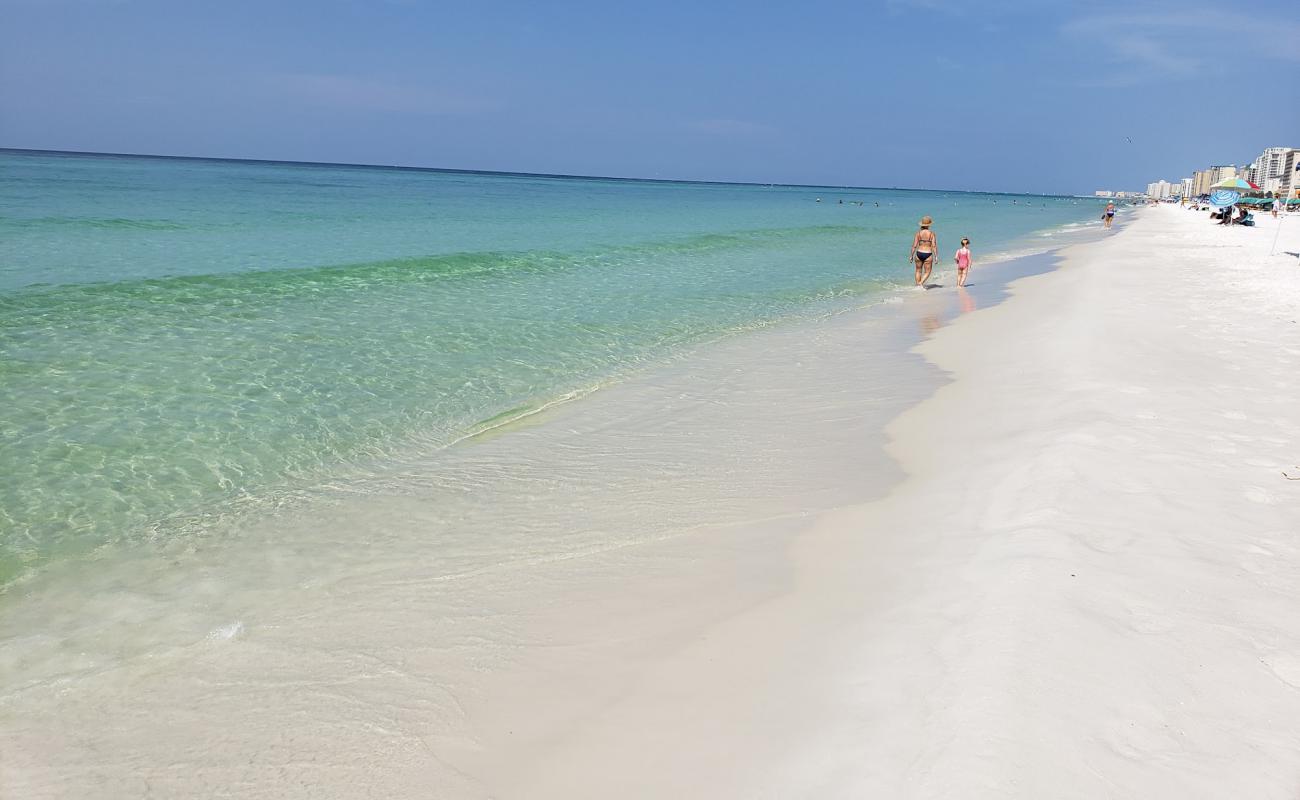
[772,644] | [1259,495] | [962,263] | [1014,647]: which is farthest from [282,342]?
[962,263]

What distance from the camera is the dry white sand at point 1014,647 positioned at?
2.76 metres

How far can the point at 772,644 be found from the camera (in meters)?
3.74

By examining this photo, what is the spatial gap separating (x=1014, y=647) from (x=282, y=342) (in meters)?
10.4

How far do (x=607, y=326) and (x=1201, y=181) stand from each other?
200m

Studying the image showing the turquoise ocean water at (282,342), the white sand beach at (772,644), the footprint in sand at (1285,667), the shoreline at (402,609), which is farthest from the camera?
the turquoise ocean water at (282,342)

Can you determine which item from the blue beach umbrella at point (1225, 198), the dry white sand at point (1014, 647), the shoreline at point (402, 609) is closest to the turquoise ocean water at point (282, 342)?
the shoreline at point (402, 609)

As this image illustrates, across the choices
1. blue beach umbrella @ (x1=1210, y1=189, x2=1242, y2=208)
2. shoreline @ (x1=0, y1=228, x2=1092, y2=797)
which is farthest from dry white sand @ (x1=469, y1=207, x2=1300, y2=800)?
blue beach umbrella @ (x1=1210, y1=189, x2=1242, y2=208)

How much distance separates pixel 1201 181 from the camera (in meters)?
169

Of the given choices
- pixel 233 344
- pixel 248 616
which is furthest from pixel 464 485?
pixel 233 344

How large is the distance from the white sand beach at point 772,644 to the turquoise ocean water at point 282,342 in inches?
53.4

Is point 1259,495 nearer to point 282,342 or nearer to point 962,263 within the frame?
point 282,342

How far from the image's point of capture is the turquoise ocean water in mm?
6340

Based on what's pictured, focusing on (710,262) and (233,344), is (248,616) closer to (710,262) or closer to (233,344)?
(233,344)

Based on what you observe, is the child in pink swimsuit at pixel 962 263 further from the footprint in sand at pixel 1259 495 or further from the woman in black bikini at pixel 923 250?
the footprint in sand at pixel 1259 495
